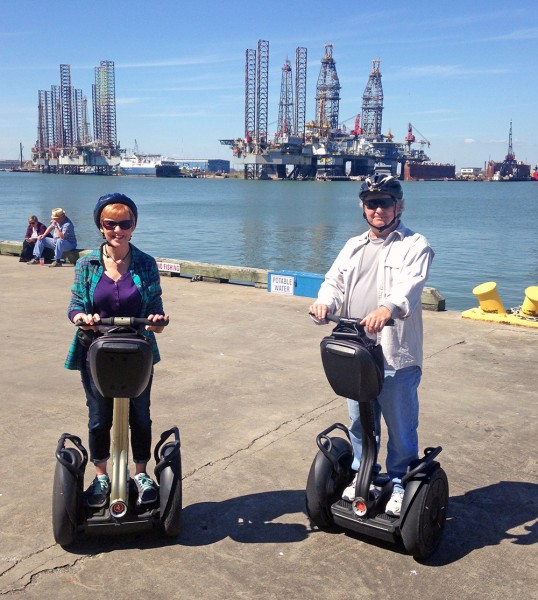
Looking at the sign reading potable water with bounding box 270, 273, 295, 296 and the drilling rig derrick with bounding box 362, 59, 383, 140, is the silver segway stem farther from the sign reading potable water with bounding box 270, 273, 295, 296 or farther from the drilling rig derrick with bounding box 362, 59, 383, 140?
the drilling rig derrick with bounding box 362, 59, 383, 140

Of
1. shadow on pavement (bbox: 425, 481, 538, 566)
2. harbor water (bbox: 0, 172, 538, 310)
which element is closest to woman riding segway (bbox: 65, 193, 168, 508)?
shadow on pavement (bbox: 425, 481, 538, 566)

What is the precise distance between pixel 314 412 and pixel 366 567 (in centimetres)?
213

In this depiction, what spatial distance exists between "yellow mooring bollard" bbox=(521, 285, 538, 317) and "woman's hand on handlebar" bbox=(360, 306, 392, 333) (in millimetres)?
5719

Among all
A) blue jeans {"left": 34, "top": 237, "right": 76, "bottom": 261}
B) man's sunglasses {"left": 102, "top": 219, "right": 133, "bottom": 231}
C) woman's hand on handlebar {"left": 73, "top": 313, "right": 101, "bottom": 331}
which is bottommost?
blue jeans {"left": 34, "top": 237, "right": 76, "bottom": 261}

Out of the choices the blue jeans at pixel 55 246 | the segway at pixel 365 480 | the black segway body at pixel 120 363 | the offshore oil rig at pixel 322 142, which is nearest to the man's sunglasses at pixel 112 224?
the black segway body at pixel 120 363

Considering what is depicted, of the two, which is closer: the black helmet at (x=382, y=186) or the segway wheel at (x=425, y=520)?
the segway wheel at (x=425, y=520)

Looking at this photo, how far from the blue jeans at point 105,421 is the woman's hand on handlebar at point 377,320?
45.3 inches

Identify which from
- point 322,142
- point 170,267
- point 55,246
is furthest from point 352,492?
point 322,142

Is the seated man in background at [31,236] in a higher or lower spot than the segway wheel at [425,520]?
higher

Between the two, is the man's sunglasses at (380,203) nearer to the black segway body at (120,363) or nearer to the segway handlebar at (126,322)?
the segway handlebar at (126,322)

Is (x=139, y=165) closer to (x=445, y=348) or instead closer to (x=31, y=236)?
(x=31, y=236)

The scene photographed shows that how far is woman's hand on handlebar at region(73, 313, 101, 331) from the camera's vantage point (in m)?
3.25

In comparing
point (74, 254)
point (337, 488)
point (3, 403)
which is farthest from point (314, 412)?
point (74, 254)

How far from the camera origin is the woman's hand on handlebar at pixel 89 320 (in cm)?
325
